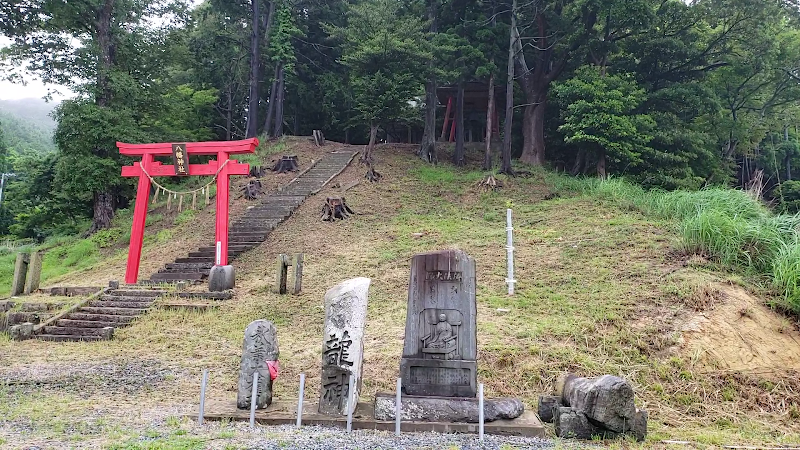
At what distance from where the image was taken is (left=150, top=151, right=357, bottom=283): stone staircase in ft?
44.2

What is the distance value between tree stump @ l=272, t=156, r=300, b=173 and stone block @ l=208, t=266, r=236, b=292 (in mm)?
10071

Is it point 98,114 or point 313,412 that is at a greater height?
point 98,114

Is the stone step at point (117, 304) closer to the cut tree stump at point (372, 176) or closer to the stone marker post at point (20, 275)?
the stone marker post at point (20, 275)

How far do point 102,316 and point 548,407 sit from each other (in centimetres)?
872

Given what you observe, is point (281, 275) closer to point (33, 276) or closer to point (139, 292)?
point (139, 292)

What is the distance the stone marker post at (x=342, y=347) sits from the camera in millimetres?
5402

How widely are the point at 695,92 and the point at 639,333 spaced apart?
46.0 feet

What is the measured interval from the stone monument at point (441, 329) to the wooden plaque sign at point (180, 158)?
913cm

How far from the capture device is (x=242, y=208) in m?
18.1

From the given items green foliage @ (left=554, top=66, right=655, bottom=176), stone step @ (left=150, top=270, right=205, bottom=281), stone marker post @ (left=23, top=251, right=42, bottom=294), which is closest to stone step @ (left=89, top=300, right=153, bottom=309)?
stone step @ (left=150, top=270, right=205, bottom=281)

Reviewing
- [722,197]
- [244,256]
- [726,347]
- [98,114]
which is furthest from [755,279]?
[98,114]

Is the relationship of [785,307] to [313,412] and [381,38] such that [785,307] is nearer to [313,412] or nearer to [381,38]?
[313,412]

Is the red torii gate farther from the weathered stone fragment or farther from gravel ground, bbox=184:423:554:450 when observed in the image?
the weathered stone fragment

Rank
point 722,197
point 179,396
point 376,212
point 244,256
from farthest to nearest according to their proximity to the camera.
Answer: point 376,212
point 244,256
point 722,197
point 179,396
